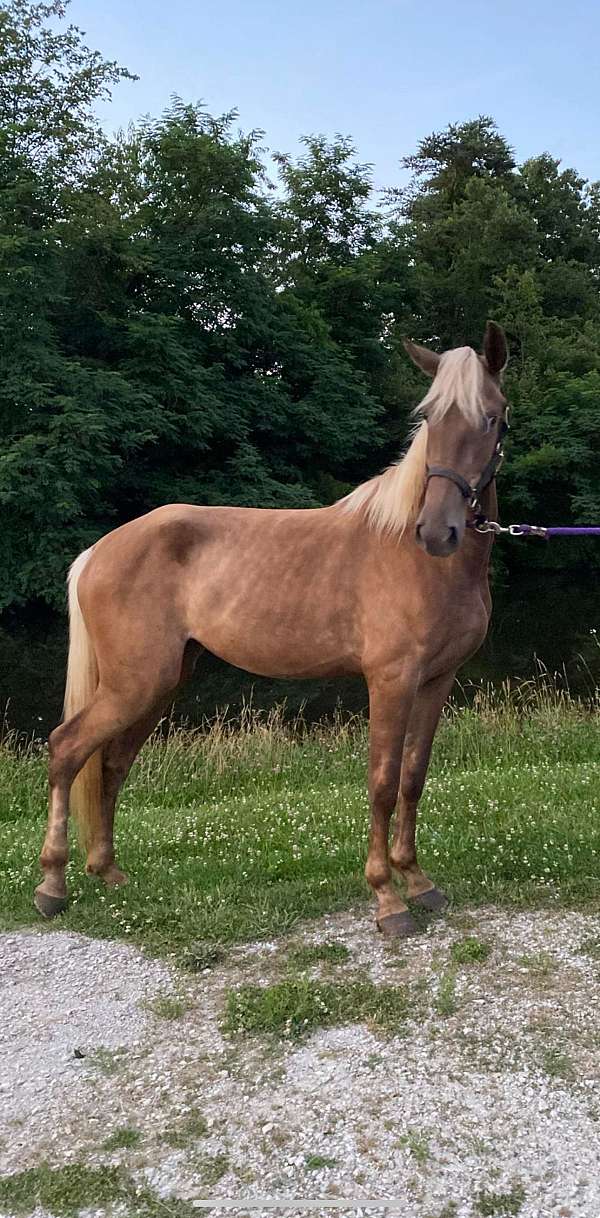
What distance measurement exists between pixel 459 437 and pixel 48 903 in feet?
9.54

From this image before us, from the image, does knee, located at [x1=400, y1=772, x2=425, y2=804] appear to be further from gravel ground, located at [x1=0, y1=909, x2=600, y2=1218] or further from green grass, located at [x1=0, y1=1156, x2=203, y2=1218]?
green grass, located at [x1=0, y1=1156, x2=203, y2=1218]

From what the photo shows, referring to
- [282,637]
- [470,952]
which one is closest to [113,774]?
[282,637]

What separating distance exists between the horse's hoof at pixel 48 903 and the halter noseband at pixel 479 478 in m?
A: 2.68

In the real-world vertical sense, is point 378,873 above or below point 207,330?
below

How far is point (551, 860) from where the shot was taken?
13.7 ft

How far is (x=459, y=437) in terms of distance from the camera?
3.31 m

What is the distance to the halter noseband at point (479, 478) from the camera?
325cm

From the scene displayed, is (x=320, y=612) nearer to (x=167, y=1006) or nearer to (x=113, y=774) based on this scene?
(x=113, y=774)

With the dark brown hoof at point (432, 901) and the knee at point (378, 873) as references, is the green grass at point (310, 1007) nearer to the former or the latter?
the knee at point (378, 873)

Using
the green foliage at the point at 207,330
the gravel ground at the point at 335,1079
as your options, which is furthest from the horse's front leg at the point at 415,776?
the green foliage at the point at 207,330

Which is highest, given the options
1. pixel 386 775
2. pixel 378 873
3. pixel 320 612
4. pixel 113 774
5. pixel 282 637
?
pixel 320 612

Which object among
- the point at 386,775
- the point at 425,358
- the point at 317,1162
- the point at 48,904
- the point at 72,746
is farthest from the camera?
the point at 72,746

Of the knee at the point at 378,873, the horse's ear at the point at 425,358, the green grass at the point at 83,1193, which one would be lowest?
the green grass at the point at 83,1193

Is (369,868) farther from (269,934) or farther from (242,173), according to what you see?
(242,173)
